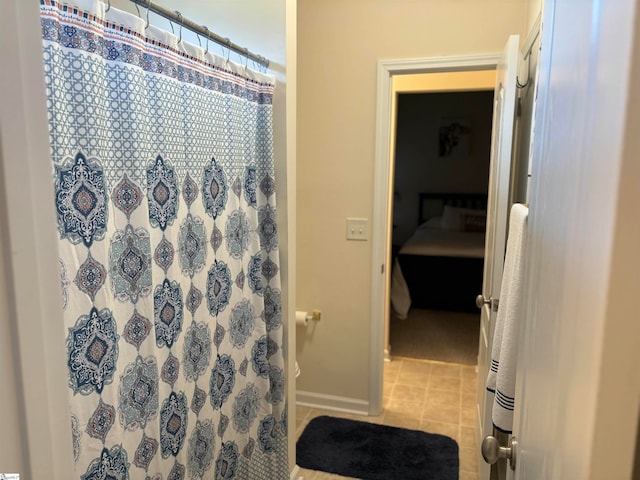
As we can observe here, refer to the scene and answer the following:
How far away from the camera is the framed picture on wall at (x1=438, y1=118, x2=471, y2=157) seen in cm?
634

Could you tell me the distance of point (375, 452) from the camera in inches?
97.0

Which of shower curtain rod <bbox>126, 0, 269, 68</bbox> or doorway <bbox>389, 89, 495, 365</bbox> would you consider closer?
shower curtain rod <bbox>126, 0, 269, 68</bbox>

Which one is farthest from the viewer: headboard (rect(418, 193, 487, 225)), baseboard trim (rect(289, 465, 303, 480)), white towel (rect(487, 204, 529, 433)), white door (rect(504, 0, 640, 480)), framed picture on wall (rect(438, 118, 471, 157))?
headboard (rect(418, 193, 487, 225))

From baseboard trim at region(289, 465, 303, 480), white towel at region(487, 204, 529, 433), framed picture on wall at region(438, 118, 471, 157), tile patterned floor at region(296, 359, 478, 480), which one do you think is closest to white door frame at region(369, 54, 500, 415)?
tile patterned floor at region(296, 359, 478, 480)

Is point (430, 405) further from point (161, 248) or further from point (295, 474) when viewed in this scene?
point (161, 248)

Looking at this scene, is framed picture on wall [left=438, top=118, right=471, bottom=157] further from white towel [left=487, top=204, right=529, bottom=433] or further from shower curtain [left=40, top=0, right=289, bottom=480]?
white towel [left=487, top=204, right=529, bottom=433]

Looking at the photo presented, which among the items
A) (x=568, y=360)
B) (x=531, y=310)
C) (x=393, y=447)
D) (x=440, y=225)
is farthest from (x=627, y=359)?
(x=440, y=225)

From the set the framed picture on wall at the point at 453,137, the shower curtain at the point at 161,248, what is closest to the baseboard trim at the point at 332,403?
the shower curtain at the point at 161,248

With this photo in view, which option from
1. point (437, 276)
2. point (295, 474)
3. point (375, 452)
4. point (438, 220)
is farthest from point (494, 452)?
point (438, 220)

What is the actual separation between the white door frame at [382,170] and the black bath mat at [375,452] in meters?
0.26

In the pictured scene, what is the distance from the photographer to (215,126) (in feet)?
5.13

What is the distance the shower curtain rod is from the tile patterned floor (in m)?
1.93

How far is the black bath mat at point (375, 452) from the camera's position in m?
2.30

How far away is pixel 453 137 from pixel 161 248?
5.79 meters
